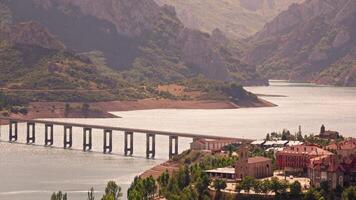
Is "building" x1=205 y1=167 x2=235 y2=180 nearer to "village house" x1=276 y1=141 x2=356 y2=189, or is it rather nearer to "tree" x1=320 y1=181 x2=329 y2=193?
"village house" x1=276 y1=141 x2=356 y2=189

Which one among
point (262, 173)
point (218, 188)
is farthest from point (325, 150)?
point (218, 188)

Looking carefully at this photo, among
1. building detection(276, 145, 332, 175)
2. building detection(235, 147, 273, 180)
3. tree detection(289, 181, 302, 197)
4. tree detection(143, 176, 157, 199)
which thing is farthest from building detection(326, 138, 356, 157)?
tree detection(143, 176, 157, 199)

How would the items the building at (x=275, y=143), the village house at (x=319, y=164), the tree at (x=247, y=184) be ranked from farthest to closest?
the building at (x=275, y=143), the village house at (x=319, y=164), the tree at (x=247, y=184)

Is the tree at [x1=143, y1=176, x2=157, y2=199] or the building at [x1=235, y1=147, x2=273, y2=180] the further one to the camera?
the building at [x1=235, y1=147, x2=273, y2=180]

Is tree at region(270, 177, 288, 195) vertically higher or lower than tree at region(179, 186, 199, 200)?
higher

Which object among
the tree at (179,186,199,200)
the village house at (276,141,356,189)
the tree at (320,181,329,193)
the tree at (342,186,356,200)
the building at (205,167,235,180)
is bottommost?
the tree at (179,186,199,200)

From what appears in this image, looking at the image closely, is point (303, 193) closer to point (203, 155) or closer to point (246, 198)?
point (246, 198)

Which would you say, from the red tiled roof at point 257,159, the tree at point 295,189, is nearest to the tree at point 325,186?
the tree at point 295,189

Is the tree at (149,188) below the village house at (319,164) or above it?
below

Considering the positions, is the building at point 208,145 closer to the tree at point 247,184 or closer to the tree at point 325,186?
the tree at point 247,184
